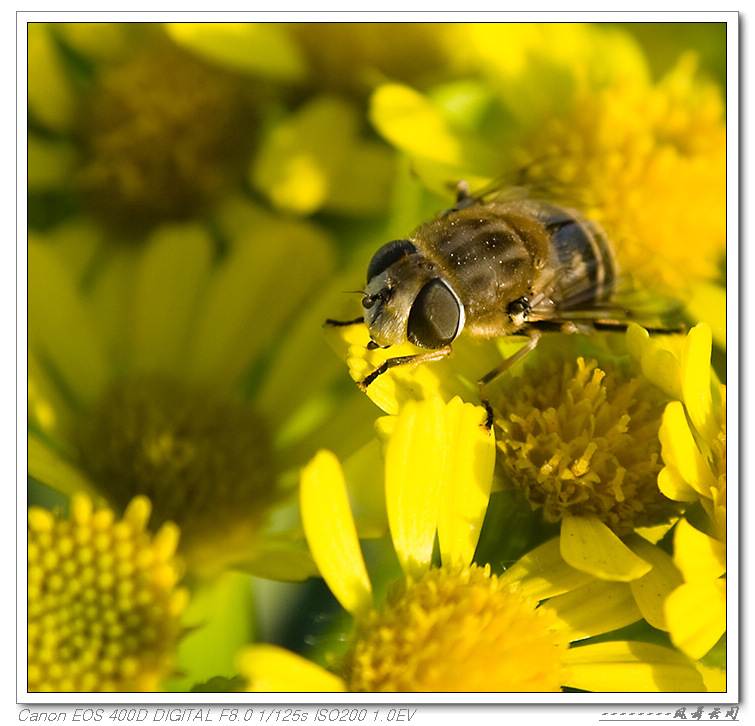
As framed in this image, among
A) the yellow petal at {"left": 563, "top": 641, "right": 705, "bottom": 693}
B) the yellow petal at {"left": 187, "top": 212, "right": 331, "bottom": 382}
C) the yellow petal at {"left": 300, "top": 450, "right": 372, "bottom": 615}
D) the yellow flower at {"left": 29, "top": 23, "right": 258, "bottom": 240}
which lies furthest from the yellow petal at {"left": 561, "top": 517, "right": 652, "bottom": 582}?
the yellow flower at {"left": 29, "top": 23, "right": 258, "bottom": 240}

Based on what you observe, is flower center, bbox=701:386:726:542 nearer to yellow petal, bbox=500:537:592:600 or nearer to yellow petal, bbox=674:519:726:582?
yellow petal, bbox=674:519:726:582

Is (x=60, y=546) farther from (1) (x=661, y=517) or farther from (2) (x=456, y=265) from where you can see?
(1) (x=661, y=517)

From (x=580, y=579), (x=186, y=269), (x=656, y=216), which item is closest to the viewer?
(x=580, y=579)

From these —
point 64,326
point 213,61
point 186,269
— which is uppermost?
point 213,61

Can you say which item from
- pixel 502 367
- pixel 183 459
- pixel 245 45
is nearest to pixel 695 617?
pixel 502 367

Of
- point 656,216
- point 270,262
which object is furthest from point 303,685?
point 656,216

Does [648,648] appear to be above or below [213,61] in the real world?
below

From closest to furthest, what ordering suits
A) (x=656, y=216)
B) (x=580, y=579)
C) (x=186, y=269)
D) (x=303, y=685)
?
(x=303, y=685) < (x=580, y=579) < (x=656, y=216) < (x=186, y=269)

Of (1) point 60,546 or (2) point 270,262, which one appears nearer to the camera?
(1) point 60,546
